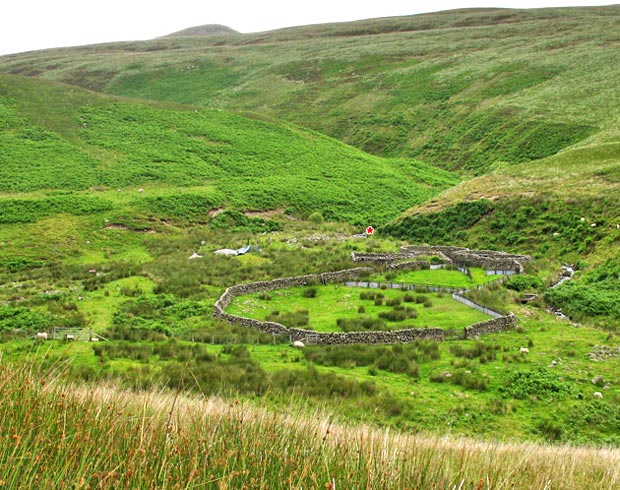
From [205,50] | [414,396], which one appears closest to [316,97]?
[205,50]

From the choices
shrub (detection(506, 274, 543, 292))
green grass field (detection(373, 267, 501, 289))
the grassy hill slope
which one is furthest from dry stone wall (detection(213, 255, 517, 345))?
the grassy hill slope

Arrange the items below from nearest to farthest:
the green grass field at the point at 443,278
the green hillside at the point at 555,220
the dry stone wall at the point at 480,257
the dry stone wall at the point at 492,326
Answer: the dry stone wall at the point at 492,326 → the green hillside at the point at 555,220 → the green grass field at the point at 443,278 → the dry stone wall at the point at 480,257

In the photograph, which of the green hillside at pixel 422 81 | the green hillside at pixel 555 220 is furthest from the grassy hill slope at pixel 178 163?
the green hillside at pixel 422 81

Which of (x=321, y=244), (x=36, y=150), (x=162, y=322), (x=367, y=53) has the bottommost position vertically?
(x=321, y=244)

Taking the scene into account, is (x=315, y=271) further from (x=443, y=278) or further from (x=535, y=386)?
(x=535, y=386)

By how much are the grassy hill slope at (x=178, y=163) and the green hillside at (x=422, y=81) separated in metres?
12.2

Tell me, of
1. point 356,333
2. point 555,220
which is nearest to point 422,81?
point 555,220

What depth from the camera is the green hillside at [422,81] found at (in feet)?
238

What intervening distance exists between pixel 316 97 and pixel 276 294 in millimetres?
81175

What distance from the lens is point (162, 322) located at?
70.8 feet

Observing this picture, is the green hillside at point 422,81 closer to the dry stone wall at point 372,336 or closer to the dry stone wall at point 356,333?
the dry stone wall at point 356,333

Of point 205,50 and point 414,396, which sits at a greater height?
point 205,50

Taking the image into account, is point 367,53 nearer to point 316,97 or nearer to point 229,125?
point 316,97

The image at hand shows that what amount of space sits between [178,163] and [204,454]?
55.1 meters
